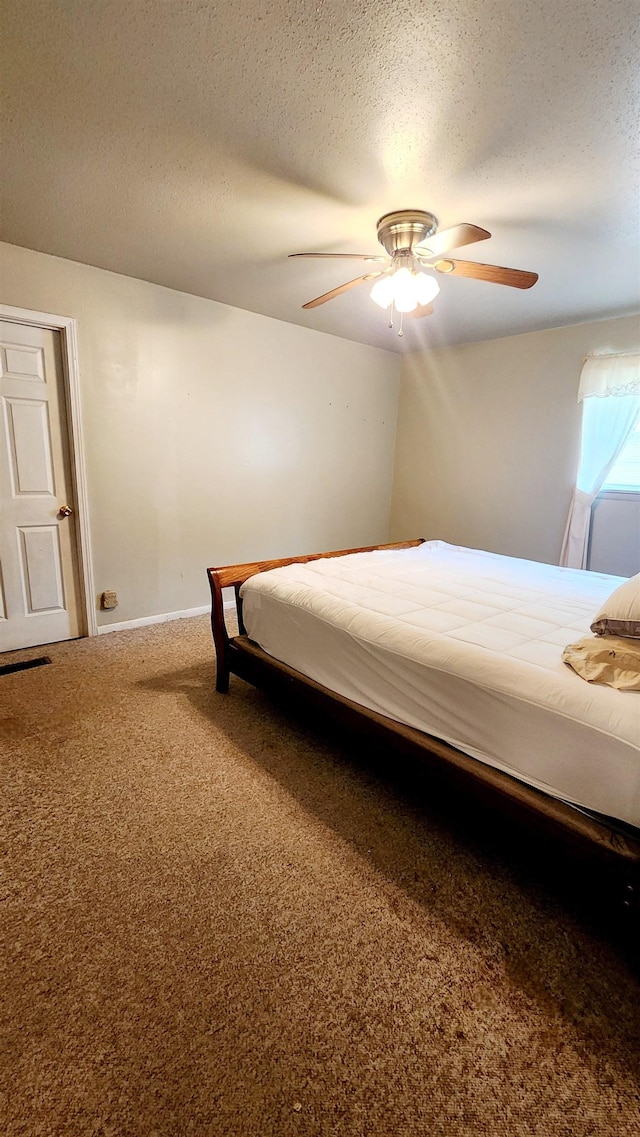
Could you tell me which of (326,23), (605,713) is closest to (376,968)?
(605,713)

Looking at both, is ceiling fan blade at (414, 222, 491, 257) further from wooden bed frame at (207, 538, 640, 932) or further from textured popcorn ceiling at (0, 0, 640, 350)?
wooden bed frame at (207, 538, 640, 932)

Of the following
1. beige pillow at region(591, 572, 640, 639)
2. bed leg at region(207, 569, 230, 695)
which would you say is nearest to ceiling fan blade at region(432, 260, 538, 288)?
beige pillow at region(591, 572, 640, 639)

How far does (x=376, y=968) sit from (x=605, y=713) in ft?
2.85

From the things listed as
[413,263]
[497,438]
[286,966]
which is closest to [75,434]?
[413,263]

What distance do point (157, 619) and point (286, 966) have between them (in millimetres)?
2665

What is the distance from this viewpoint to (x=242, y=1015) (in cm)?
107

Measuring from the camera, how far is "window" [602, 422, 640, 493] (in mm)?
3252

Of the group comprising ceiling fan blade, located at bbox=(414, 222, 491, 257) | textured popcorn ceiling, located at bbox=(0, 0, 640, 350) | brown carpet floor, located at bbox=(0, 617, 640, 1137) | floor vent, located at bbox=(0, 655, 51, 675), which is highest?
textured popcorn ceiling, located at bbox=(0, 0, 640, 350)

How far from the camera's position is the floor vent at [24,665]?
2.71 meters

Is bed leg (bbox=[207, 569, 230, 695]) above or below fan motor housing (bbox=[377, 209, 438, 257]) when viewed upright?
below

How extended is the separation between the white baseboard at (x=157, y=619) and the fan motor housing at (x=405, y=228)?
8.83ft

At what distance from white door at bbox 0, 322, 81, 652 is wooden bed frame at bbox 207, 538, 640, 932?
1.63 meters

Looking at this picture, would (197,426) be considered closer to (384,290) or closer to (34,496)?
(34,496)

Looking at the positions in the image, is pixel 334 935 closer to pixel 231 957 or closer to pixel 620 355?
pixel 231 957
